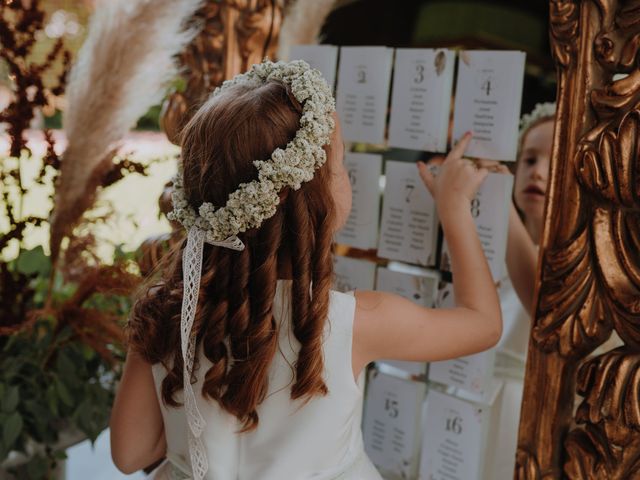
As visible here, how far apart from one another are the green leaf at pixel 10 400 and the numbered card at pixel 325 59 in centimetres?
83

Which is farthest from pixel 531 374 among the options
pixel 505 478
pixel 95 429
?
pixel 95 429

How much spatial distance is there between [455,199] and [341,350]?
0.31 m

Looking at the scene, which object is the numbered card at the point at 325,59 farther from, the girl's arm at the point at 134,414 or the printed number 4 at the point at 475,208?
the girl's arm at the point at 134,414

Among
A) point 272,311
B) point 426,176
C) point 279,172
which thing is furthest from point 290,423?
point 426,176

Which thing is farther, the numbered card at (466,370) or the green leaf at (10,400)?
the green leaf at (10,400)

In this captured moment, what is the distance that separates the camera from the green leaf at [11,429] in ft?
4.29

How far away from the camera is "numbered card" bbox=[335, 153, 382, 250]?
1335mm

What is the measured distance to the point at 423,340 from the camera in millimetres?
1063

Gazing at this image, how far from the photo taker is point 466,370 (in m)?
1.24

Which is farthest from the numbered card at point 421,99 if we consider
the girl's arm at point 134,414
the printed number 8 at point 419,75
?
the girl's arm at point 134,414

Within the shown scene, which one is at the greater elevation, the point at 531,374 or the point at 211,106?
the point at 211,106

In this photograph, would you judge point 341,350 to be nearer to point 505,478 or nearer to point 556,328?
point 556,328

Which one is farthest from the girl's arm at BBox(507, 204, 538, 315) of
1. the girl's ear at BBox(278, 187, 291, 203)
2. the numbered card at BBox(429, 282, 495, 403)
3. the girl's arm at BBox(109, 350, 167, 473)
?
the girl's arm at BBox(109, 350, 167, 473)

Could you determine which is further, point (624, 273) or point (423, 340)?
point (423, 340)
